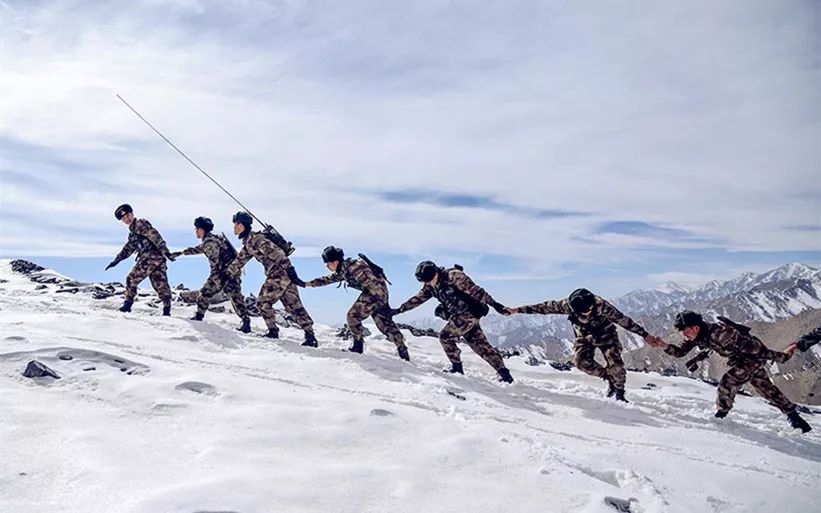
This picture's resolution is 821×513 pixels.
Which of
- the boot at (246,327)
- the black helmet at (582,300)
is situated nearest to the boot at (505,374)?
the black helmet at (582,300)

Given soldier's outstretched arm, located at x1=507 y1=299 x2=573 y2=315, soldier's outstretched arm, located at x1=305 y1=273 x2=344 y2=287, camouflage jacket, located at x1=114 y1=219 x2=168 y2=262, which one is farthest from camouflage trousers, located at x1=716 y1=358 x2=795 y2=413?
camouflage jacket, located at x1=114 y1=219 x2=168 y2=262

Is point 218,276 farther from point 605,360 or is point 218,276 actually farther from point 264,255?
point 605,360

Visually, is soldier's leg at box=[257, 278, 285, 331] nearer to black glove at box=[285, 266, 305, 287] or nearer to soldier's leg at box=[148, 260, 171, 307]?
black glove at box=[285, 266, 305, 287]

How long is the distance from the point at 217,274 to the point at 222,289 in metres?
0.41

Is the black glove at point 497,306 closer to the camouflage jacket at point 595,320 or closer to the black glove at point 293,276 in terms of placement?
the camouflage jacket at point 595,320

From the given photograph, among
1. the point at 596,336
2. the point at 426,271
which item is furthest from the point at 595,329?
the point at 426,271

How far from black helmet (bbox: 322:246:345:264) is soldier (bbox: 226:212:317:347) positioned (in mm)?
1034

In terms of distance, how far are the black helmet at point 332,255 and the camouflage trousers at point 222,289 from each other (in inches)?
116

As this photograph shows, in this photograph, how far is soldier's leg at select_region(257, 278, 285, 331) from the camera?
12.4 m

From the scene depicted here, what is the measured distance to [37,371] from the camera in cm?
647

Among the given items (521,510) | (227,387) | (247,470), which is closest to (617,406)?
(521,510)

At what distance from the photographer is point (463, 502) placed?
4.29 metres

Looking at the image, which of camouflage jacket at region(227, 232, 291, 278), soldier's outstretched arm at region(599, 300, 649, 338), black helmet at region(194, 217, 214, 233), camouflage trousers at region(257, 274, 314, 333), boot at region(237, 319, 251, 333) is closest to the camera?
soldier's outstretched arm at region(599, 300, 649, 338)

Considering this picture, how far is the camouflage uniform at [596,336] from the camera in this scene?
973 cm
